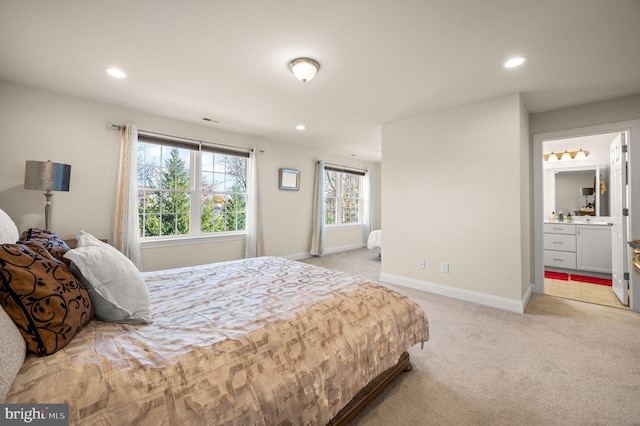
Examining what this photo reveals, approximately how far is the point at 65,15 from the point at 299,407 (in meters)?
2.84

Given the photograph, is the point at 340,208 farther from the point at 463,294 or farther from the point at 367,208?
the point at 463,294

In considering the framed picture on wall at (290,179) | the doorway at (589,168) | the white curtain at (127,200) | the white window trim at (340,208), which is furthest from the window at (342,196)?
the doorway at (589,168)

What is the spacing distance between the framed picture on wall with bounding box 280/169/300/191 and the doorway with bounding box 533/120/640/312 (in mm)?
3970

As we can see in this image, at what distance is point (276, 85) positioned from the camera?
9.21ft

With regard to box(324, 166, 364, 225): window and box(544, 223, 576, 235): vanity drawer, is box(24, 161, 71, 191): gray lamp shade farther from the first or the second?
box(544, 223, 576, 235): vanity drawer

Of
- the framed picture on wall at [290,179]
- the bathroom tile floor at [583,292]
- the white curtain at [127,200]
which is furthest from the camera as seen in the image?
the framed picture on wall at [290,179]

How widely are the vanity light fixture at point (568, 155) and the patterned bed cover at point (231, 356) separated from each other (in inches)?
207

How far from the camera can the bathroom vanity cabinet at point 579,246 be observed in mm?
4203

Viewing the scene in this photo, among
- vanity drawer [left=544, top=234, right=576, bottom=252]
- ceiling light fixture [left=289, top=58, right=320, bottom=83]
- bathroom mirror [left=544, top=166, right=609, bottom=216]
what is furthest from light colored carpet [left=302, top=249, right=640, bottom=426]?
bathroom mirror [left=544, top=166, right=609, bottom=216]

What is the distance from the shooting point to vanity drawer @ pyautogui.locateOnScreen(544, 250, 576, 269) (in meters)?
4.48

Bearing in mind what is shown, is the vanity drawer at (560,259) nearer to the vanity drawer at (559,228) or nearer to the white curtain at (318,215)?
the vanity drawer at (559,228)

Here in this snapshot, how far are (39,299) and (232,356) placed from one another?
71 centimetres

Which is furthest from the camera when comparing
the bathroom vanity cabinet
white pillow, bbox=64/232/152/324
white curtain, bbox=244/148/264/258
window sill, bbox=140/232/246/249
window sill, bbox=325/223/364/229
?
window sill, bbox=325/223/364/229

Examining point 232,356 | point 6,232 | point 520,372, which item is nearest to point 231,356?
point 232,356
